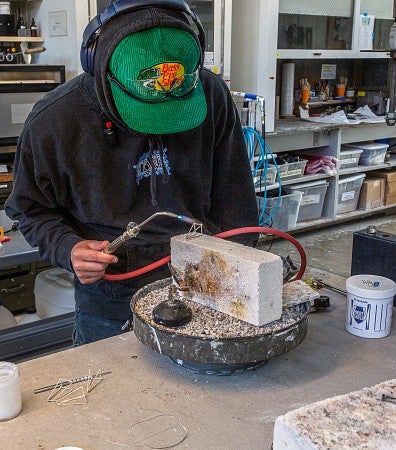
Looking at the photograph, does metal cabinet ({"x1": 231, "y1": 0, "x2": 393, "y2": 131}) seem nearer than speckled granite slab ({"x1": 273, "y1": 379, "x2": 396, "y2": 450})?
No

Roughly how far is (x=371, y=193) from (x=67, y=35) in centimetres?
259

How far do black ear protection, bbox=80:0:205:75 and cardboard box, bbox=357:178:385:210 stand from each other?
11.7ft

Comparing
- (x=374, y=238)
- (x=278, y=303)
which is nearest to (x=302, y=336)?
(x=278, y=303)

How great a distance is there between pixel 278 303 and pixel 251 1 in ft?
10.1

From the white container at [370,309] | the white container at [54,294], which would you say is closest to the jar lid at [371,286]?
the white container at [370,309]

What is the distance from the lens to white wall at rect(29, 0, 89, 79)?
112 inches

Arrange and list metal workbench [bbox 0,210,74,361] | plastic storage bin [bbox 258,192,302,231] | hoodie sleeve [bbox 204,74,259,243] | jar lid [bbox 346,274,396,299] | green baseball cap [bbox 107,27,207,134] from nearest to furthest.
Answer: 1. green baseball cap [bbox 107,27,207,134]
2. jar lid [bbox 346,274,396,299]
3. hoodie sleeve [bbox 204,74,259,243]
4. metal workbench [bbox 0,210,74,361]
5. plastic storage bin [bbox 258,192,302,231]

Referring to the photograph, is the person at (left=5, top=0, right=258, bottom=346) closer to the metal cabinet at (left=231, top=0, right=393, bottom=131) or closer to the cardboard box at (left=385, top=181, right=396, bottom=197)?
the metal cabinet at (left=231, top=0, right=393, bottom=131)

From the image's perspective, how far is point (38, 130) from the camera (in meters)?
1.23

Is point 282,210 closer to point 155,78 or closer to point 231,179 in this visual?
point 231,179

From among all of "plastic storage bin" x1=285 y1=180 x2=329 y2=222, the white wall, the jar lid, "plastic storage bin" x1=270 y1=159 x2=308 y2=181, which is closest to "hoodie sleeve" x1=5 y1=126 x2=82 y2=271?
the jar lid

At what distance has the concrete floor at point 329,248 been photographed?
3.51m

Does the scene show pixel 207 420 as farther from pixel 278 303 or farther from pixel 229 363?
pixel 278 303

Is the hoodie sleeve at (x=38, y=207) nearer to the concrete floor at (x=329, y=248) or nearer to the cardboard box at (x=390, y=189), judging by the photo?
the concrete floor at (x=329, y=248)
